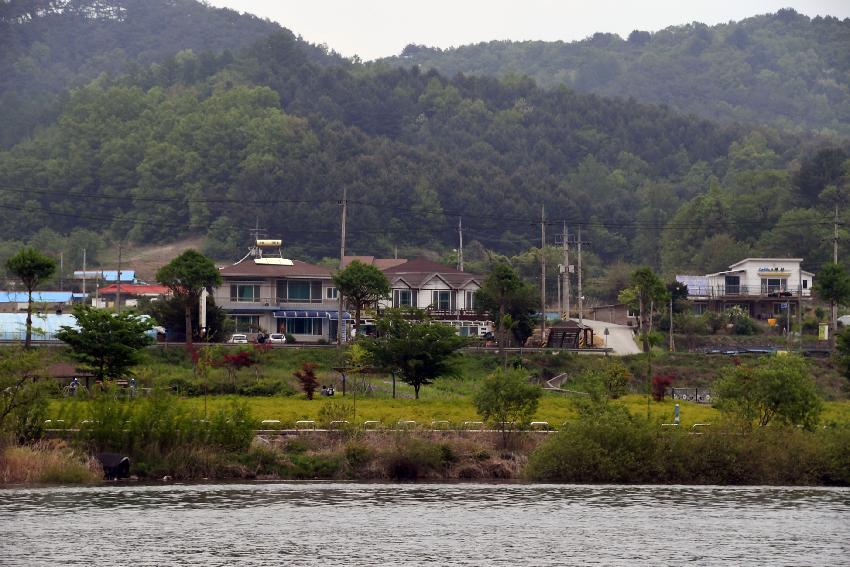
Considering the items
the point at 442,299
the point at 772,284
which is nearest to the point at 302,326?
the point at 442,299

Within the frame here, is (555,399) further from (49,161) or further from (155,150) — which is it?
(49,161)

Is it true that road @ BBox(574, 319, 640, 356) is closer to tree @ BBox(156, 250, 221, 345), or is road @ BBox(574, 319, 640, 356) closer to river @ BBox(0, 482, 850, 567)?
tree @ BBox(156, 250, 221, 345)

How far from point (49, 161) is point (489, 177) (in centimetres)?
6021

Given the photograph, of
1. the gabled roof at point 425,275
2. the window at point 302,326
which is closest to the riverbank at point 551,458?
the window at point 302,326

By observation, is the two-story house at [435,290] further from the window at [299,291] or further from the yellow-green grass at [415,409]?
the yellow-green grass at [415,409]

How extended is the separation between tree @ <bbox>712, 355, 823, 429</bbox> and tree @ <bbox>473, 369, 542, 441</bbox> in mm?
7304

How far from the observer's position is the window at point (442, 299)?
333 feet

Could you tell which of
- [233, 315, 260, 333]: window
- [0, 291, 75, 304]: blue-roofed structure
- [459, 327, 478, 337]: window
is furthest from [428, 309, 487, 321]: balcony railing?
[0, 291, 75, 304]: blue-roofed structure

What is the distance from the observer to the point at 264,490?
46.0 metres

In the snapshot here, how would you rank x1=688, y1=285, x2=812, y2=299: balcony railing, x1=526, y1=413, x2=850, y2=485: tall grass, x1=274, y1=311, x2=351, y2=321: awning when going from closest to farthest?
x1=526, y1=413, x2=850, y2=485: tall grass < x1=274, y1=311, x2=351, y2=321: awning < x1=688, y1=285, x2=812, y2=299: balcony railing

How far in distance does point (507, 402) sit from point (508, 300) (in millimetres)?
37036

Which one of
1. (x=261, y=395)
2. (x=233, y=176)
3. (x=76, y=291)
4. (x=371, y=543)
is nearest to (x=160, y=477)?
(x=371, y=543)

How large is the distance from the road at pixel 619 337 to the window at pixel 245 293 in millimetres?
24848

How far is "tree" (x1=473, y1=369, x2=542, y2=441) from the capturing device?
51781 millimetres
